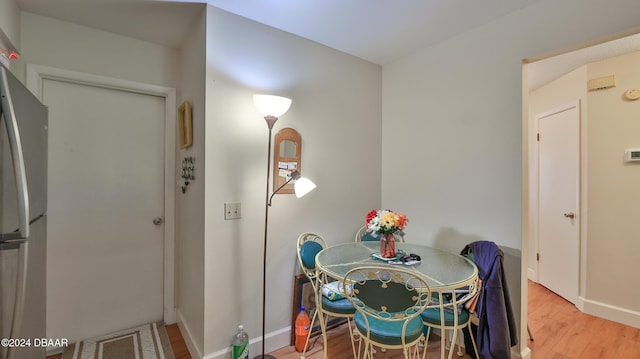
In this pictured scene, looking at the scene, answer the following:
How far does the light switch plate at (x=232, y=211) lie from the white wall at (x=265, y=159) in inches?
1.4

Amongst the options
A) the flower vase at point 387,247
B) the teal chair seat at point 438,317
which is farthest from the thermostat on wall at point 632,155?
the flower vase at point 387,247

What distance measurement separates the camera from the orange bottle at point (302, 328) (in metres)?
2.11

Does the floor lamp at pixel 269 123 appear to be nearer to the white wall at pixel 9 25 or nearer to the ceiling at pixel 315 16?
the ceiling at pixel 315 16

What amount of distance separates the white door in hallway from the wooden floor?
0.37 m

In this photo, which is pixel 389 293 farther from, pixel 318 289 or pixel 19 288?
pixel 19 288

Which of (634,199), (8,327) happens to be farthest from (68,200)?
(634,199)

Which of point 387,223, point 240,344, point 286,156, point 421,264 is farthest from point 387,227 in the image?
point 240,344

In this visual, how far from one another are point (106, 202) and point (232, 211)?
117cm

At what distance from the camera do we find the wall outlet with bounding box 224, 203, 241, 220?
1.90 meters

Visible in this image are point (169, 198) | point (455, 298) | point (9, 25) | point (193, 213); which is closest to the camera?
point (455, 298)

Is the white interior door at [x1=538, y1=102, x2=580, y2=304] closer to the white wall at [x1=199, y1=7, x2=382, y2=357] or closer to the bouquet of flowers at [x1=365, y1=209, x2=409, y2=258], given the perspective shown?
the white wall at [x1=199, y1=7, x2=382, y2=357]

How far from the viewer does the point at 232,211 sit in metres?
1.93

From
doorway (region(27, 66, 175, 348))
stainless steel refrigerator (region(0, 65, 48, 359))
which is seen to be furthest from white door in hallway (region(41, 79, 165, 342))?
stainless steel refrigerator (region(0, 65, 48, 359))

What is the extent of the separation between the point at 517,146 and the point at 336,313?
172cm
